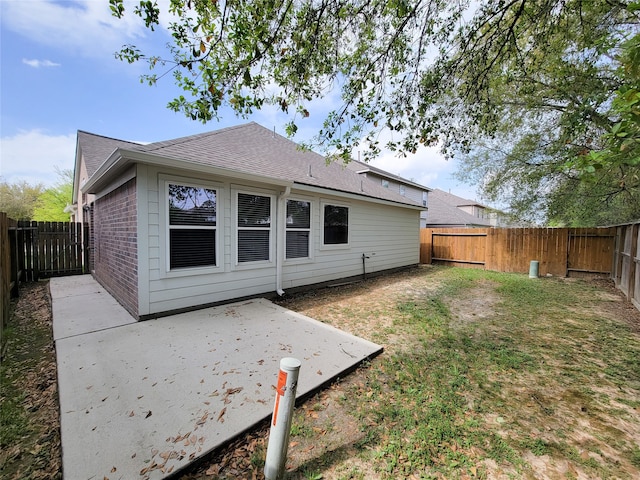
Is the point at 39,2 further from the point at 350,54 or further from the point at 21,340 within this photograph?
the point at 21,340

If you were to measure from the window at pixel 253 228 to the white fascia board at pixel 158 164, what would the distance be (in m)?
0.51

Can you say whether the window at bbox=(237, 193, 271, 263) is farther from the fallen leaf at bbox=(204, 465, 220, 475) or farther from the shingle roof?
the shingle roof

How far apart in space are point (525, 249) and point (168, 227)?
1253 cm

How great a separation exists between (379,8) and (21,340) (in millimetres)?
7366

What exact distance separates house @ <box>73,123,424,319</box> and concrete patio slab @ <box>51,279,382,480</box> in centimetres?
82

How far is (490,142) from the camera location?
11023 mm

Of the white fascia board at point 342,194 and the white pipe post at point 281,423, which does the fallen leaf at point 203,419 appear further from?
the white fascia board at point 342,194

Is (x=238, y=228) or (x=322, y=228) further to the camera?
(x=322, y=228)

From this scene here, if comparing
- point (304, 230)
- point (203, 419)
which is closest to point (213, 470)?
point (203, 419)

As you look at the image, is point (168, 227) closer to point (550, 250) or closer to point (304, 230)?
point (304, 230)

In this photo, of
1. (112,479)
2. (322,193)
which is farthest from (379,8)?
(112,479)

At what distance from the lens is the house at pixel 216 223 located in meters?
4.46

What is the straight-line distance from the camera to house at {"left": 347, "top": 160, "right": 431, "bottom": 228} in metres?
18.5

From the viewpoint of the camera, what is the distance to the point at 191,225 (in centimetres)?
485
